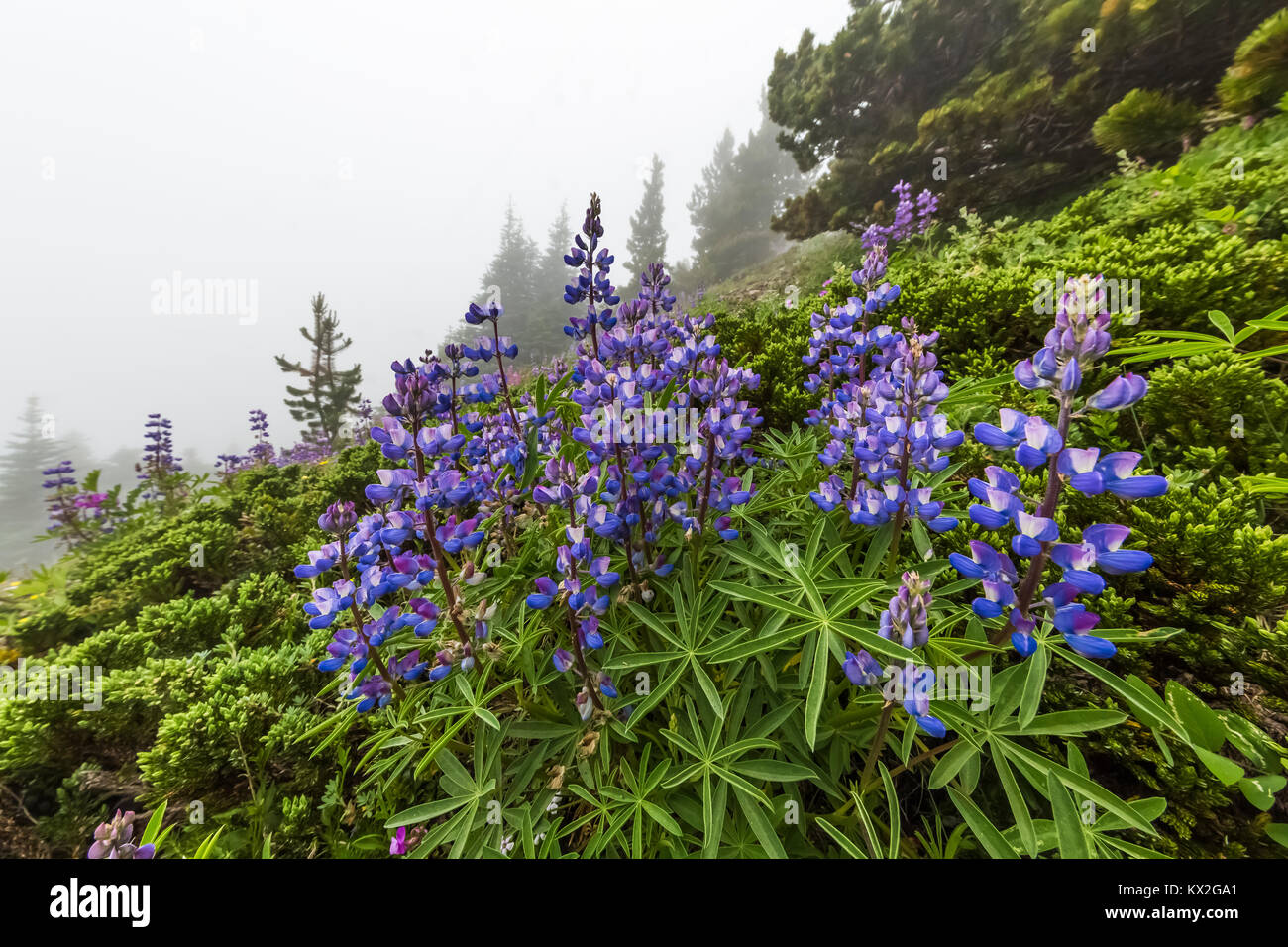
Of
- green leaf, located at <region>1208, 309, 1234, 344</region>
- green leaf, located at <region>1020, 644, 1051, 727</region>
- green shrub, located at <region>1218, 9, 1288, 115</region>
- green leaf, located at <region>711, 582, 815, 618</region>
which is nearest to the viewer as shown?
green leaf, located at <region>1020, 644, 1051, 727</region>

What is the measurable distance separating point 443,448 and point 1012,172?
1193 cm

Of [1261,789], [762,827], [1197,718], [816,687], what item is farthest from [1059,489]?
[762,827]

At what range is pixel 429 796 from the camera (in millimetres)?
2049

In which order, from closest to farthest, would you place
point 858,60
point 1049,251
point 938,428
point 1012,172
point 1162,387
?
point 938,428 < point 1162,387 < point 1049,251 < point 1012,172 < point 858,60

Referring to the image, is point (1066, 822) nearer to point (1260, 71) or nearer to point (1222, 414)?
point (1222, 414)

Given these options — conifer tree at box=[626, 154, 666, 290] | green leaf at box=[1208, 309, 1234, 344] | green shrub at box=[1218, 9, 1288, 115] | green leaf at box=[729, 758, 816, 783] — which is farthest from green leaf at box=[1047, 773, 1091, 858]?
conifer tree at box=[626, 154, 666, 290]

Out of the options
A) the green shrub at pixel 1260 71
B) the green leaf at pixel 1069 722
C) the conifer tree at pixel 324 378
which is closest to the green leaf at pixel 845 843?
the green leaf at pixel 1069 722

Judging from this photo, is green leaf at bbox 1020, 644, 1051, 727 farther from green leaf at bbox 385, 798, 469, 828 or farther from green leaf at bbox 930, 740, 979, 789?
green leaf at bbox 385, 798, 469, 828

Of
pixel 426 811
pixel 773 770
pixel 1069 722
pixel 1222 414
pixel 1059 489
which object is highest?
pixel 1222 414

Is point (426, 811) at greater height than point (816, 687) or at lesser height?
lesser

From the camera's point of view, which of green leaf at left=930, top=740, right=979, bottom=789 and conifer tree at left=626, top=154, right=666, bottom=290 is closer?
green leaf at left=930, top=740, right=979, bottom=789

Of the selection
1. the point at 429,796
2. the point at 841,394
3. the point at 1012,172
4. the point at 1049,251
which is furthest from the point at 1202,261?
the point at 1012,172

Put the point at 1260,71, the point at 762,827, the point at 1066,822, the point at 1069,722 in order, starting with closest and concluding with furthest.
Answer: the point at 1066,822 < the point at 1069,722 < the point at 762,827 < the point at 1260,71

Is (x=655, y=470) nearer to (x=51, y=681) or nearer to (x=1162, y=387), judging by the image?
(x=1162, y=387)
